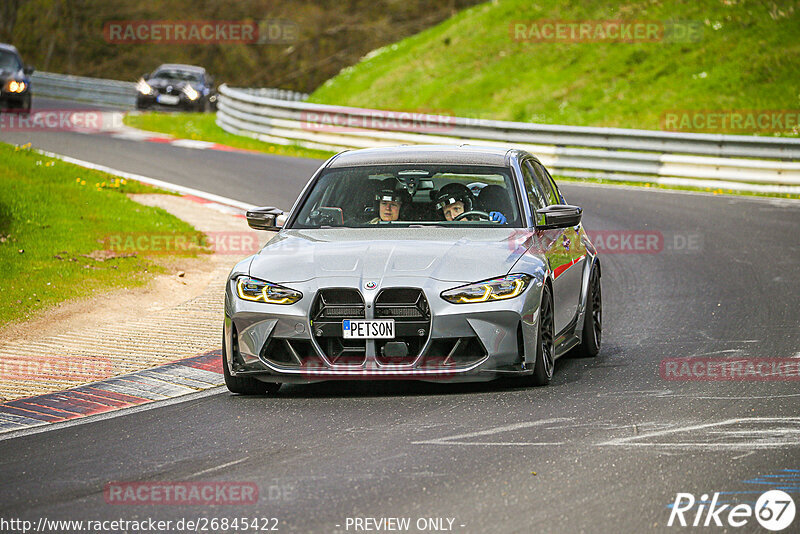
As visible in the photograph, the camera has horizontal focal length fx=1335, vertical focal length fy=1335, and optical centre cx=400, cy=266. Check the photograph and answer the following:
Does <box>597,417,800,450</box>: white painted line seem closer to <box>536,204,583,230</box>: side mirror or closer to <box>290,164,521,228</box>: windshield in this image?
<box>536,204,583,230</box>: side mirror

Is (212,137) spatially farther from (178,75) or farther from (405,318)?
(405,318)

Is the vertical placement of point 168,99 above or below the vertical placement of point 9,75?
below

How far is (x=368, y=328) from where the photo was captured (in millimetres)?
7949

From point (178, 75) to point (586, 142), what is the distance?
1811 centimetres

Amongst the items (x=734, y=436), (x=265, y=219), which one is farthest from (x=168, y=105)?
(x=734, y=436)

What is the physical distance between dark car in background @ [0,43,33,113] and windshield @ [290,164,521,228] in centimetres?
2364

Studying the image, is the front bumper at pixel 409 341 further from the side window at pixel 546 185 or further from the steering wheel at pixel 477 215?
the side window at pixel 546 185

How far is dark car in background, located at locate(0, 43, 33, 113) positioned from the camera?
31.5 m

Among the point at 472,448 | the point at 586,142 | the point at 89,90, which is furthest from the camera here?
the point at 89,90

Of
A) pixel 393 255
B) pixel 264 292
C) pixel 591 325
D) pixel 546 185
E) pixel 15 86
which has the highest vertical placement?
pixel 15 86

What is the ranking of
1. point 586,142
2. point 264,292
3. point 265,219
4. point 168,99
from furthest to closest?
point 168,99 → point 586,142 → point 265,219 → point 264,292

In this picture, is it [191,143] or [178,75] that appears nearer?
[191,143]

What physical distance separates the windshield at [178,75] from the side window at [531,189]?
30963mm

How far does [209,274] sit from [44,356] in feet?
13.9
